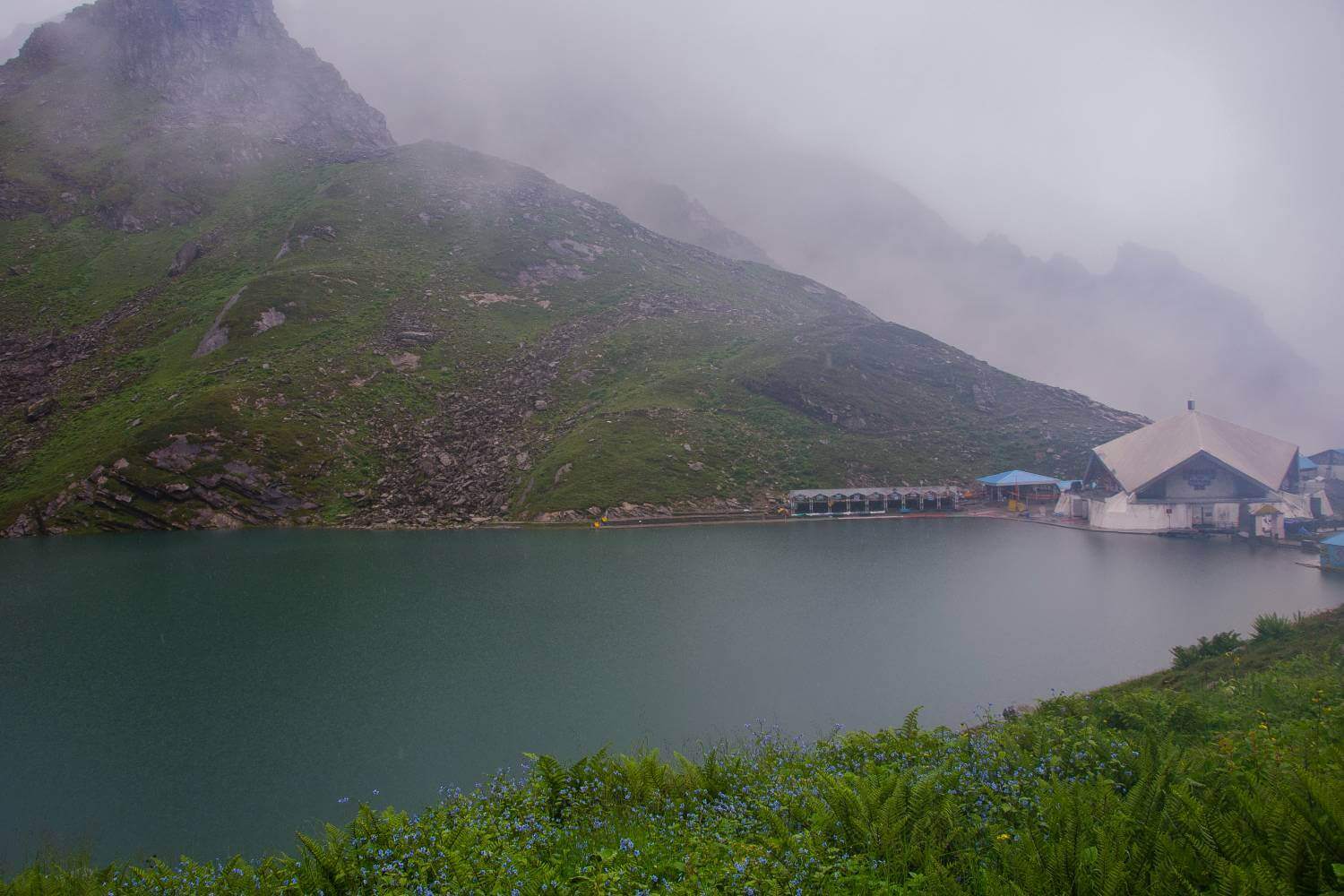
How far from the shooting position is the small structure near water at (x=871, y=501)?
182 feet

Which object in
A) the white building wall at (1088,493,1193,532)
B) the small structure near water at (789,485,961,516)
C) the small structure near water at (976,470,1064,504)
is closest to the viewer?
the white building wall at (1088,493,1193,532)

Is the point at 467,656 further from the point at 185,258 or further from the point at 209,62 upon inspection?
the point at 209,62

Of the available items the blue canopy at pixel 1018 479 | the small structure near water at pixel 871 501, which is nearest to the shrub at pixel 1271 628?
the small structure near water at pixel 871 501

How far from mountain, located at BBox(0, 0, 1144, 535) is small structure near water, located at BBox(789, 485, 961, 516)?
3.54 meters

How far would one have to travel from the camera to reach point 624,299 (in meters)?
91.3

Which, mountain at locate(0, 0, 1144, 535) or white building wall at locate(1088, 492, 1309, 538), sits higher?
mountain at locate(0, 0, 1144, 535)

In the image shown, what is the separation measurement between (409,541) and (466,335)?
1520 inches

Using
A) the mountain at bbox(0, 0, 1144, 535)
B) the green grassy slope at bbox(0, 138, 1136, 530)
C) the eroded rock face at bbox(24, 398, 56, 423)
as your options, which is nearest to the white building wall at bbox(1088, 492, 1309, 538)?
the green grassy slope at bbox(0, 138, 1136, 530)

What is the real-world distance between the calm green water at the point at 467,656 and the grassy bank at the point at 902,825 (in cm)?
434

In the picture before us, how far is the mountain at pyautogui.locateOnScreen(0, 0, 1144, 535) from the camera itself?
53.3 metres

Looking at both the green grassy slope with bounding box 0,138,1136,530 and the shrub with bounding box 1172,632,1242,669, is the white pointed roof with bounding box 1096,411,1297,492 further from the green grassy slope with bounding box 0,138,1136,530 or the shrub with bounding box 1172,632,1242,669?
the shrub with bounding box 1172,632,1242,669

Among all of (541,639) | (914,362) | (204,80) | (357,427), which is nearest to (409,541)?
(357,427)

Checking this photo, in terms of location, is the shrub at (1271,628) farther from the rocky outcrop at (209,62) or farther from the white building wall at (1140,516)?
the rocky outcrop at (209,62)

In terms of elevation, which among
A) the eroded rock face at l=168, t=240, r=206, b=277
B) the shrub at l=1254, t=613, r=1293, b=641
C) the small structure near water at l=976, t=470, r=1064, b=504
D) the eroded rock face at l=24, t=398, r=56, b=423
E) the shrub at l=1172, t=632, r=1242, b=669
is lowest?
the shrub at l=1172, t=632, r=1242, b=669
